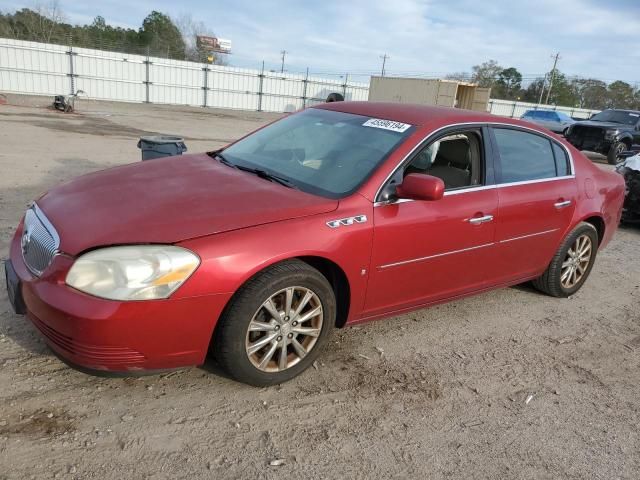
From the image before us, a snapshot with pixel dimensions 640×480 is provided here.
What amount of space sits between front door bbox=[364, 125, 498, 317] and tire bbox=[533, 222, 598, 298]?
1.01 m

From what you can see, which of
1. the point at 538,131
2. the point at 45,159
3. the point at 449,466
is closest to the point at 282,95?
the point at 45,159

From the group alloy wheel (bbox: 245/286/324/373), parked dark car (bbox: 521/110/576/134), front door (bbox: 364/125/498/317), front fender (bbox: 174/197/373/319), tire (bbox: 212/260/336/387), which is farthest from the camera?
parked dark car (bbox: 521/110/576/134)

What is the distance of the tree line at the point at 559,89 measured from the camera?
6208cm

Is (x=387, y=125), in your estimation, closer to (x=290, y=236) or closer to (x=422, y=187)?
(x=422, y=187)

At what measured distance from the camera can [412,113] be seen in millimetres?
3709

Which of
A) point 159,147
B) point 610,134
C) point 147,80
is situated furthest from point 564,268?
point 147,80

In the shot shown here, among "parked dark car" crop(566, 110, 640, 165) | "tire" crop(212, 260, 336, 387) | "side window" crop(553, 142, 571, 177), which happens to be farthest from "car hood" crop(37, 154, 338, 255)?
"parked dark car" crop(566, 110, 640, 165)

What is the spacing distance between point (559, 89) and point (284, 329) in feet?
242

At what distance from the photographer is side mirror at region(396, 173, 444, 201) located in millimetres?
3059

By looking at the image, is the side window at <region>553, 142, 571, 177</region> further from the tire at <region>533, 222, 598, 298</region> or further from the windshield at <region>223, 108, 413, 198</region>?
the windshield at <region>223, 108, 413, 198</region>

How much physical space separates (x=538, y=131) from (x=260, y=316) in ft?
9.72

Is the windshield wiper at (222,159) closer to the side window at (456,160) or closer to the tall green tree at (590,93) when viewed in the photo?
the side window at (456,160)

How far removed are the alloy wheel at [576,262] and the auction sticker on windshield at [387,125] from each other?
7.08 feet

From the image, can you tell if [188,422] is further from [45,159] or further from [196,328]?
[45,159]
